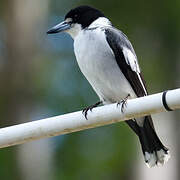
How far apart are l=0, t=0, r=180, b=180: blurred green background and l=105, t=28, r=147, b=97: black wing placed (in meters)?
2.93

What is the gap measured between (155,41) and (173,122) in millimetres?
1222

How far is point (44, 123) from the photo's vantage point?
10.7 ft

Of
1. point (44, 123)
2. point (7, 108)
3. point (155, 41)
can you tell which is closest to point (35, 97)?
point (7, 108)

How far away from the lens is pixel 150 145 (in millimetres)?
4453

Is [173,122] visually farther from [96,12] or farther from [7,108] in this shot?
[96,12]

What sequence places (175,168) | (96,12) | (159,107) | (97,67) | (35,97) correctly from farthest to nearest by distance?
(35,97) → (175,168) → (96,12) → (97,67) → (159,107)

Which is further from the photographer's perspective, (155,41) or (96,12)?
(155,41)

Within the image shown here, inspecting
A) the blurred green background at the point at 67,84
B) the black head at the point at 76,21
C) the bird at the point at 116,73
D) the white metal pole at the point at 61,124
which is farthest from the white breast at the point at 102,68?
the blurred green background at the point at 67,84

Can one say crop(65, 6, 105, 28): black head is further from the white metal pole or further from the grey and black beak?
the white metal pole

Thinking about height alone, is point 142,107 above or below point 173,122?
above

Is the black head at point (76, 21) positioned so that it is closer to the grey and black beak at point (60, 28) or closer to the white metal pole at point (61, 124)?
the grey and black beak at point (60, 28)

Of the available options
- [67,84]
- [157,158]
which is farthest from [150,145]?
[67,84]

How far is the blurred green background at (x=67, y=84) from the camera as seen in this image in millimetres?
7668

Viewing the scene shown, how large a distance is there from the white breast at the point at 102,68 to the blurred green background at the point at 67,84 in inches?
115
